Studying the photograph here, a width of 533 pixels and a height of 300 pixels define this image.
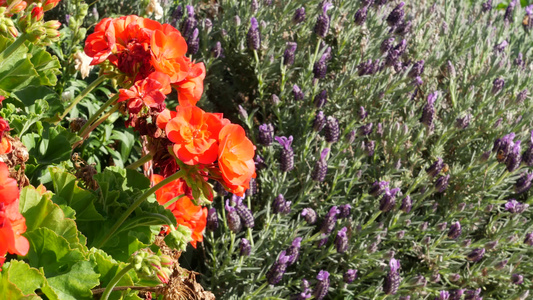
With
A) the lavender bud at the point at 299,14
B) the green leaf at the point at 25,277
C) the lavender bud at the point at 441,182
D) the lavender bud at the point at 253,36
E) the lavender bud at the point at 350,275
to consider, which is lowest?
the lavender bud at the point at 350,275

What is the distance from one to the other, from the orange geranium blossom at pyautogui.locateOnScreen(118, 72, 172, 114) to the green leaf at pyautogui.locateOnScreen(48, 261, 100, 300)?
33 centimetres

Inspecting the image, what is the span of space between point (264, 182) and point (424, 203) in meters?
0.80

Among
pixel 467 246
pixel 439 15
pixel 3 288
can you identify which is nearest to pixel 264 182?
pixel 467 246

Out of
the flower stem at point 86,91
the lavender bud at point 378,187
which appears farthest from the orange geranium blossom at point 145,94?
the lavender bud at point 378,187

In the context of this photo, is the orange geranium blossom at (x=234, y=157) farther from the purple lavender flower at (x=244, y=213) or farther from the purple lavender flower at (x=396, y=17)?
the purple lavender flower at (x=396, y=17)

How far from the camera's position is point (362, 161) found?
304 cm

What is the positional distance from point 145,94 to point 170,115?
2.7 inches

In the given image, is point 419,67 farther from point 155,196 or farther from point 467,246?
point 155,196

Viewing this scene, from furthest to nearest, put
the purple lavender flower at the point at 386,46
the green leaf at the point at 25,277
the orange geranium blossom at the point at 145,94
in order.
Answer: the purple lavender flower at the point at 386,46, the orange geranium blossom at the point at 145,94, the green leaf at the point at 25,277

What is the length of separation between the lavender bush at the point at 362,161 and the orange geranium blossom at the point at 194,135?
1.02 m

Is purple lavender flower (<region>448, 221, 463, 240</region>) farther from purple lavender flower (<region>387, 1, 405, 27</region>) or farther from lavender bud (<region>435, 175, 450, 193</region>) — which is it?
purple lavender flower (<region>387, 1, 405, 27</region>)

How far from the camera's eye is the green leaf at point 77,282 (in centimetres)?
106

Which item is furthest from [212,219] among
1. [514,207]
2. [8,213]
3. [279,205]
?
[514,207]

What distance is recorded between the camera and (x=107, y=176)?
1335 millimetres
